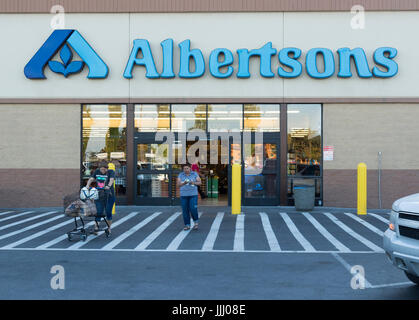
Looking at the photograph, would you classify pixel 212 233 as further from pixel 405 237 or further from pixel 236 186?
pixel 405 237

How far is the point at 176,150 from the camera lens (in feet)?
56.9

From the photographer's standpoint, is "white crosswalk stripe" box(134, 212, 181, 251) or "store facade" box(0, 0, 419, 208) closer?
"white crosswalk stripe" box(134, 212, 181, 251)

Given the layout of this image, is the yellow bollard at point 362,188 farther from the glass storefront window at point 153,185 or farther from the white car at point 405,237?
the white car at point 405,237

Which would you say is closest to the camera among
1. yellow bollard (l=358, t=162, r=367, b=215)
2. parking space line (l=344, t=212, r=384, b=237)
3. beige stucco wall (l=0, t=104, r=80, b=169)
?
parking space line (l=344, t=212, r=384, b=237)

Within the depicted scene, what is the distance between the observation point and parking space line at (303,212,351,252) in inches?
391

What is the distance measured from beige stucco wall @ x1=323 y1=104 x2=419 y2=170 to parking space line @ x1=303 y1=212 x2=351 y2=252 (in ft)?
10.2

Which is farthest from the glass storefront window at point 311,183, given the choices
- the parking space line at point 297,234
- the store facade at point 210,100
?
the parking space line at point 297,234

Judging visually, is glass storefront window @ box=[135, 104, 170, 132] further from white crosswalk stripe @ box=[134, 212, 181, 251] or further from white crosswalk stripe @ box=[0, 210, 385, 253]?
white crosswalk stripe @ box=[134, 212, 181, 251]

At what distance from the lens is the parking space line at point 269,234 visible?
10.0 m

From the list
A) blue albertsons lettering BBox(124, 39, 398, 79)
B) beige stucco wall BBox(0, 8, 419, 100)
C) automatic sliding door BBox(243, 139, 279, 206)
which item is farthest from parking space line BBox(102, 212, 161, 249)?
blue albertsons lettering BBox(124, 39, 398, 79)

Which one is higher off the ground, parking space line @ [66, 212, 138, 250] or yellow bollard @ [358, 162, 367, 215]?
yellow bollard @ [358, 162, 367, 215]

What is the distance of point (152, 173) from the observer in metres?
17.4

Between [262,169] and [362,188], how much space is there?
12.2 feet

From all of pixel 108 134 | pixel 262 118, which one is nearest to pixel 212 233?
pixel 262 118
